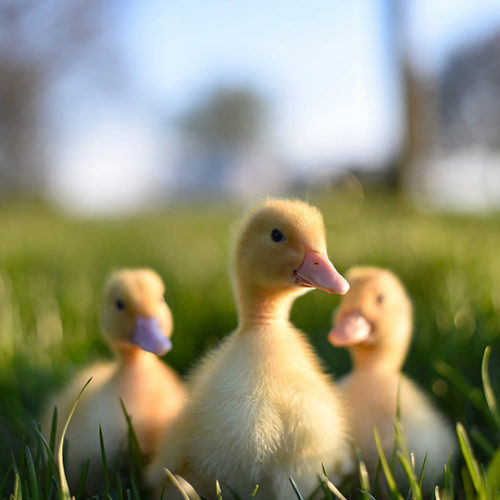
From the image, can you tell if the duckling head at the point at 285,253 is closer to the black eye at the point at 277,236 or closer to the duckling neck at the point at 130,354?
the black eye at the point at 277,236

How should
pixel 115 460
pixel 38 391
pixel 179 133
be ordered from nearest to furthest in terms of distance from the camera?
pixel 115 460 < pixel 38 391 < pixel 179 133

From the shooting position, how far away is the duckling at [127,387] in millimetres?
1320

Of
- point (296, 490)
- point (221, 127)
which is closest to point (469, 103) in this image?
point (296, 490)

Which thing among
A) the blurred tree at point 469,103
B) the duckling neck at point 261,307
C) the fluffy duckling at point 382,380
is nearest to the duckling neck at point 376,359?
the fluffy duckling at point 382,380

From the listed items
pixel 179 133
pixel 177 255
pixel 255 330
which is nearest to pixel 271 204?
pixel 255 330

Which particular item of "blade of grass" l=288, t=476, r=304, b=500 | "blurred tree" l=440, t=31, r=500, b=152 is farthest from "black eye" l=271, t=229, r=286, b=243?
"blurred tree" l=440, t=31, r=500, b=152

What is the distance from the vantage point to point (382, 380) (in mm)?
1403

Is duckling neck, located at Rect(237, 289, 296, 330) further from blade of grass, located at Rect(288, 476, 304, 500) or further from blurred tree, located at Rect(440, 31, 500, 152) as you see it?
blurred tree, located at Rect(440, 31, 500, 152)

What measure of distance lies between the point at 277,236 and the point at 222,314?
50.9 inches

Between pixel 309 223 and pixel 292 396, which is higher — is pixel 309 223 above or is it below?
above

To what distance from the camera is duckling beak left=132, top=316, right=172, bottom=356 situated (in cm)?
131

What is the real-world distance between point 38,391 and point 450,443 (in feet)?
4.02

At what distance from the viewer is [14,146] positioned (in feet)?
52.4

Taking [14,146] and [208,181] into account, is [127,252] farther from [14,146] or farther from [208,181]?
[208,181]
